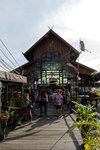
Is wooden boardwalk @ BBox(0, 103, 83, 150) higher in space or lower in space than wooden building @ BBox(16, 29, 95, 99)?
lower

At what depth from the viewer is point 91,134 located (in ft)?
10.3

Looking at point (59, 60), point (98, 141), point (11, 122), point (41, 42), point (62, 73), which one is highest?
point (41, 42)

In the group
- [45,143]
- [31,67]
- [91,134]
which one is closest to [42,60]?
[31,67]

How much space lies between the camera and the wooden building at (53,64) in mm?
16781

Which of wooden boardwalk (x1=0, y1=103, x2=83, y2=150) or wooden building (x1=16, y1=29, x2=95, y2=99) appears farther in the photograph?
wooden building (x1=16, y1=29, x2=95, y2=99)

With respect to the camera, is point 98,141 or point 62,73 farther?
point 62,73

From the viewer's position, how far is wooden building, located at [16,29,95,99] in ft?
55.1

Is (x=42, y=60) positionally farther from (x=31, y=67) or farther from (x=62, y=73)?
(x=62, y=73)

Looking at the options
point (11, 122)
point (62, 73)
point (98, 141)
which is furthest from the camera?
point (62, 73)

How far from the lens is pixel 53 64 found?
16984 mm

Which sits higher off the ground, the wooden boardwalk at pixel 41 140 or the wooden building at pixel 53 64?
the wooden building at pixel 53 64

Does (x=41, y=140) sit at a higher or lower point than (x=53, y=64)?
lower

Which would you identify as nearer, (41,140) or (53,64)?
(41,140)

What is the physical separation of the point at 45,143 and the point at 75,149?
1.04m
